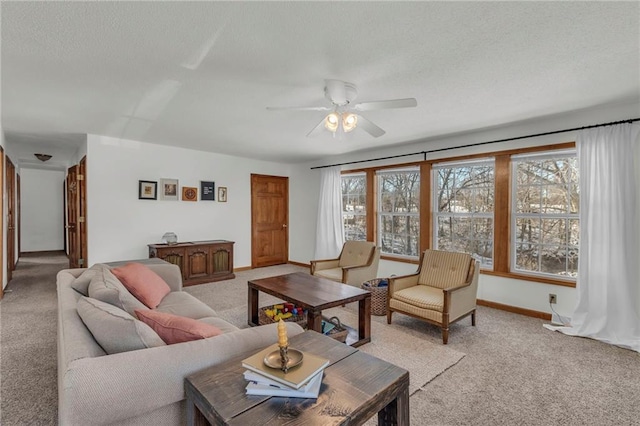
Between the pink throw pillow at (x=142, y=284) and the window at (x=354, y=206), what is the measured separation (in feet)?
11.9

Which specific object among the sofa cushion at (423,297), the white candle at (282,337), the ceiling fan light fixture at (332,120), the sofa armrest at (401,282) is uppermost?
the ceiling fan light fixture at (332,120)

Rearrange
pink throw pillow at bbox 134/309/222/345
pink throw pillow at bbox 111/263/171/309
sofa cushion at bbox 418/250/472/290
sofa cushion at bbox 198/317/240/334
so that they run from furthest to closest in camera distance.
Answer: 1. sofa cushion at bbox 418/250/472/290
2. pink throw pillow at bbox 111/263/171/309
3. sofa cushion at bbox 198/317/240/334
4. pink throw pillow at bbox 134/309/222/345

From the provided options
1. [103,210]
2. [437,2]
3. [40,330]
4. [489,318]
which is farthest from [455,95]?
[103,210]

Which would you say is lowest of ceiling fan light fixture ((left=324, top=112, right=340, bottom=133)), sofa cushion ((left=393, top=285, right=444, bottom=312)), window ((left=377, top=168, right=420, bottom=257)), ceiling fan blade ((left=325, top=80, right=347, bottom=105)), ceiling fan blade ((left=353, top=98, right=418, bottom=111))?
sofa cushion ((left=393, top=285, right=444, bottom=312))

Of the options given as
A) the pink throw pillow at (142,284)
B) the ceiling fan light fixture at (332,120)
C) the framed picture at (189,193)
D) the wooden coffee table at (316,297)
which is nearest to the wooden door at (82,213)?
the framed picture at (189,193)

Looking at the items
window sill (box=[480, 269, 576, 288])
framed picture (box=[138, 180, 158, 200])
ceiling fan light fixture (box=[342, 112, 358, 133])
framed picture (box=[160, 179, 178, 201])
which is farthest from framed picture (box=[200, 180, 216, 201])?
window sill (box=[480, 269, 576, 288])

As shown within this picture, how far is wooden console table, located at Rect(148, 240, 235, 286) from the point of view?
15.9 ft

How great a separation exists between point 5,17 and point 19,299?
4.00m

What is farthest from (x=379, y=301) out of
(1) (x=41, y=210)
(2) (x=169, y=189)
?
(1) (x=41, y=210)

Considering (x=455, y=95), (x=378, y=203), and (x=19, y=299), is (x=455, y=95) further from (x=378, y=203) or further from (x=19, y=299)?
(x=19, y=299)

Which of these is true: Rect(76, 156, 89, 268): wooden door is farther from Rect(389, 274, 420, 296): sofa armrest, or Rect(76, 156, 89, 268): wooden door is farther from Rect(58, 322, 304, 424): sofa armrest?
Rect(389, 274, 420, 296): sofa armrest

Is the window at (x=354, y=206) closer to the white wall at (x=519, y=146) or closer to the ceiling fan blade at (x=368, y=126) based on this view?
the white wall at (x=519, y=146)

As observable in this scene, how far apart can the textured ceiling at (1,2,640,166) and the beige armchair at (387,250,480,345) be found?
1.64m

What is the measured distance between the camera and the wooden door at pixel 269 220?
6.44 metres
